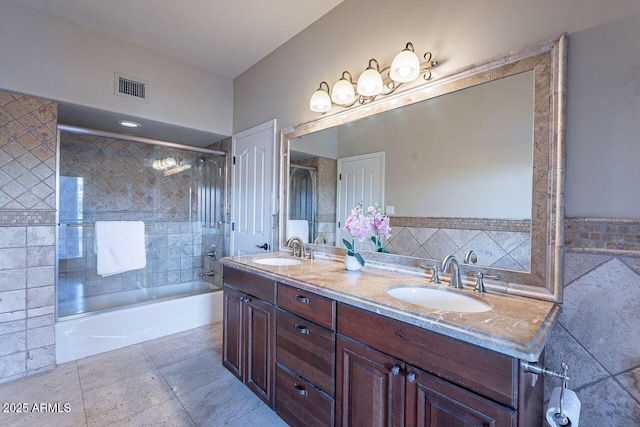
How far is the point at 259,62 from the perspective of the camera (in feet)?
9.47

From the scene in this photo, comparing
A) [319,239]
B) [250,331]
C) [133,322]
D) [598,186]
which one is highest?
[598,186]

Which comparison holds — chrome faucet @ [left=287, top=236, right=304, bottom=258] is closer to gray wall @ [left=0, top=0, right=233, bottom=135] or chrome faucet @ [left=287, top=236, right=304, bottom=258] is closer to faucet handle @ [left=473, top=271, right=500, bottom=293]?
faucet handle @ [left=473, top=271, right=500, bottom=293]

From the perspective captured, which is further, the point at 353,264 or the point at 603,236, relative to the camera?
the point at 353,264

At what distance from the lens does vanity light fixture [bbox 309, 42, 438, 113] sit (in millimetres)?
1567

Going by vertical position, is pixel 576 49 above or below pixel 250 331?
above

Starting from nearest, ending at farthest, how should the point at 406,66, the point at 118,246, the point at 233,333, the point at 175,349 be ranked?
1. the point at 406,66
2. the point at 233,333
3. the point at 175,349
4. the point at 118,246

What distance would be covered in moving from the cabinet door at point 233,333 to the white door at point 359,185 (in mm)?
852

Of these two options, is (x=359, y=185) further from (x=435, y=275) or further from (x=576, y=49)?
(x=576, y=49)

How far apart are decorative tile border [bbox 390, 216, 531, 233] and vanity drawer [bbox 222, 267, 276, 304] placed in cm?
85

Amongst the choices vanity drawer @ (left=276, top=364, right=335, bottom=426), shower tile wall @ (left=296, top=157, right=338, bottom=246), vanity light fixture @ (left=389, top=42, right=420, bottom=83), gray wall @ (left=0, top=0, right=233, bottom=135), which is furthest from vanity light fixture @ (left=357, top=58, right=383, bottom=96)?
gray wall @ (left=0, top=0, right=233, bottom=135)

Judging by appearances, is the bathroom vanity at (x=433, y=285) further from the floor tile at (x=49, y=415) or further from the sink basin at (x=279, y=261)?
the floor tile at (x=49, y=415)

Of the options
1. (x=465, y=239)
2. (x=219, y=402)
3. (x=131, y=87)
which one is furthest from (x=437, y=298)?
(x=131, y=87)

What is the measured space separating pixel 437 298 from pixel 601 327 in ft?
1.91

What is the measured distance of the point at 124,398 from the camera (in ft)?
6.11
